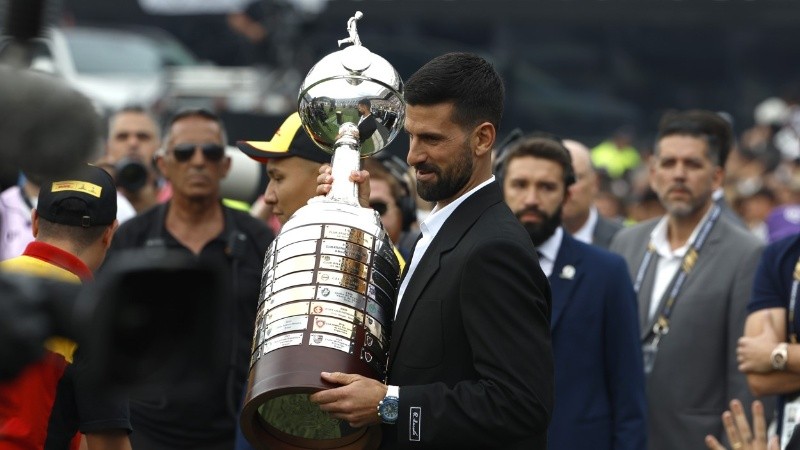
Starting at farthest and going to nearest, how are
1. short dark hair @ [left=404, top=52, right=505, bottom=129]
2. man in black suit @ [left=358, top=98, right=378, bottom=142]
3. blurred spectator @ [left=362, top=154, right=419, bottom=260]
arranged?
1. blurred spectator @ [left=362, top=154, right=419, bottom=260]
2. man in black suit @ [left=358, top=98, right=378, bottom=142]
3. short dark hair @ [left=404, top=52, right=505, bottom=129]

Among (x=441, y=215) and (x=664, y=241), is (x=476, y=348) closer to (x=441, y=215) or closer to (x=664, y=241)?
(x=441, y=215)

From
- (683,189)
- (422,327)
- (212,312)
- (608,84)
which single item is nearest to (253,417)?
(422,327)

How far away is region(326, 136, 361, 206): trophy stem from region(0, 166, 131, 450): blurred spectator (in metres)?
0.74

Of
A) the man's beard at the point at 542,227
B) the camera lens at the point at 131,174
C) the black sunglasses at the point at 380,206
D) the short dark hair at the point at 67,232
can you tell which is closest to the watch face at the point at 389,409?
the short dark hair at the point at 67,232

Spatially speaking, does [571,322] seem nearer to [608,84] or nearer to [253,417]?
[253,417]

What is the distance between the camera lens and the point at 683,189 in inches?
287

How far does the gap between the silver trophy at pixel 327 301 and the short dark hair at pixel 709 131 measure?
338cm

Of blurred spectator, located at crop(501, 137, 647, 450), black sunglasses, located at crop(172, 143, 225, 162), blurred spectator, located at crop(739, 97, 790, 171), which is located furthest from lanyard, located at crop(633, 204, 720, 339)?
blurred spectator, located at crop(739, 97, 790, 171)

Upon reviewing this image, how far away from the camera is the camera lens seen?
335 inches

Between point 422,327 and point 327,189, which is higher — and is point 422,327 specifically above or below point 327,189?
below

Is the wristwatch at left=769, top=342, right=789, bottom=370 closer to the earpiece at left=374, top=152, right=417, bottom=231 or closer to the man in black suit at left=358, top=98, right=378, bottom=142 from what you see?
the earpiece at left=374, top=152, right=417, bottom=231

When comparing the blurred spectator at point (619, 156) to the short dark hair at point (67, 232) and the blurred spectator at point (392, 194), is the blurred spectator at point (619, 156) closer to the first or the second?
the blurred spectator at point (392, 194)

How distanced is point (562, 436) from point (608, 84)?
17.1 meters

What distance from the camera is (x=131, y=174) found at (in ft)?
28.1
